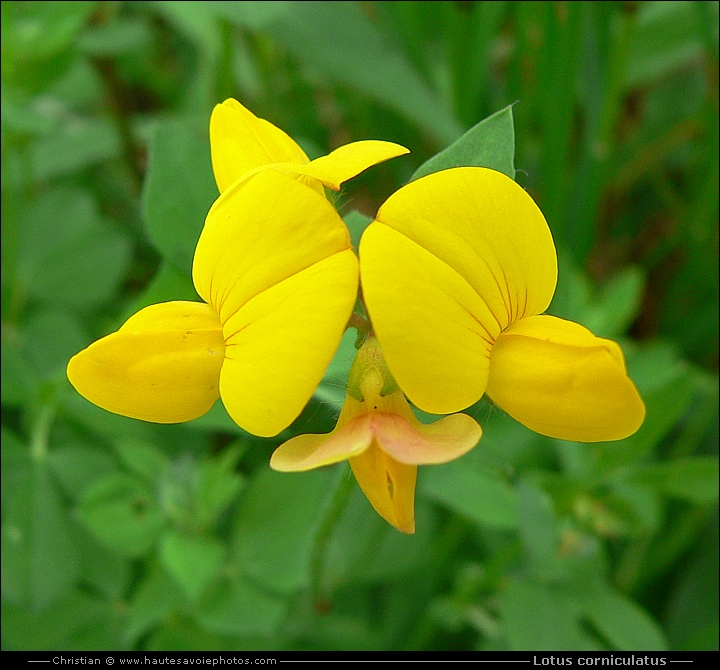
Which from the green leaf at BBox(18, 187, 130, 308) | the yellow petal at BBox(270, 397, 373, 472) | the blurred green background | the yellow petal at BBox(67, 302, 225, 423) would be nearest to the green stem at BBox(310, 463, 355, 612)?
the blurred green background

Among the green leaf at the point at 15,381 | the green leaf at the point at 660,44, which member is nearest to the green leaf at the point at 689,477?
the green leaf at the point at 15,381

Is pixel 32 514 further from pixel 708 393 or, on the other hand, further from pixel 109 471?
pixel 708 393

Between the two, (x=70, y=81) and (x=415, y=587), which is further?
(x=70, y=81)

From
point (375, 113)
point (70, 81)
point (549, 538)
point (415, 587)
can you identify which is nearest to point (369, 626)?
point (415, 587)

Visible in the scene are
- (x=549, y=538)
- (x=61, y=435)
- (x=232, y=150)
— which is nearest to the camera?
(x=232, y=150)

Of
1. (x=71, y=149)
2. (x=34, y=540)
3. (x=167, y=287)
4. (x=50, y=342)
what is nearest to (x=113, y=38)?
(x=71, y=149)

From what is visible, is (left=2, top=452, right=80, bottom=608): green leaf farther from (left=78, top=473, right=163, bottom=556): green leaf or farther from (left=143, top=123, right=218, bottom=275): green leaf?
(left=143, top=123, right=218, bottom=275): green leaf

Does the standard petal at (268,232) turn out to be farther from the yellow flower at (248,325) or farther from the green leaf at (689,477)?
the green leaf at (689,477)

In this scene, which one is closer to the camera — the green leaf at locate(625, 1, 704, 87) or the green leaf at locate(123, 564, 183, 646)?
the green leaf at locate(123, 564, 183, 646)
